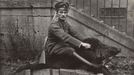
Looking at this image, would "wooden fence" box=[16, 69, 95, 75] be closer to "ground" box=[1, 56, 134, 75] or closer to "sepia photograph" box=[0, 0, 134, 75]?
"sepia photograph" box=[0, 0, 134, 75]

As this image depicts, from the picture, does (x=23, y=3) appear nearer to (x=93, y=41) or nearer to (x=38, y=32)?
(x=38, y=32)

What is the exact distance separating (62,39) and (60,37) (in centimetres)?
7

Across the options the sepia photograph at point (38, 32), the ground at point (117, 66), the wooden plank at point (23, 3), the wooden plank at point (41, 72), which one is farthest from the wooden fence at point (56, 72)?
the wooden plank at point (23, 3)

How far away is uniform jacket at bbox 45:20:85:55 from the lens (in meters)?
11.1

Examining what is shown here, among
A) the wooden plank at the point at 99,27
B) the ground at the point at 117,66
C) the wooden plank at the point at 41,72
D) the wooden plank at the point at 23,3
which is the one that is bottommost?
the ground at the point at 117,66

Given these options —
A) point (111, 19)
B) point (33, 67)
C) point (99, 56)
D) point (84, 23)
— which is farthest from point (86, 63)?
point (111, 19)

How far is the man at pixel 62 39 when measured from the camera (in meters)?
11.1

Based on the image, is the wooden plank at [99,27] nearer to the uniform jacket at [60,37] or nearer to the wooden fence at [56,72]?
the uniform jacket at [60,37]

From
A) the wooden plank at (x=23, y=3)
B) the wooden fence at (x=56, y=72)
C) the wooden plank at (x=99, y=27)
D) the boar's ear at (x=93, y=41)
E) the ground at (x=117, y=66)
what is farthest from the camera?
the wooden plank at (x=23, y=3)

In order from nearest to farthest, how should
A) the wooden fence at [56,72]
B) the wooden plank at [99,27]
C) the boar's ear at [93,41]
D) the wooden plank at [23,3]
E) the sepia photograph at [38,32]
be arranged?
the wooden fence at [56,72], the boar's ear at [93,41], the sepia photograph at [38,32], the wooden plank at [99,27], the wooden plank at [23,3]

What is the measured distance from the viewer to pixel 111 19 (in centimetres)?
1652

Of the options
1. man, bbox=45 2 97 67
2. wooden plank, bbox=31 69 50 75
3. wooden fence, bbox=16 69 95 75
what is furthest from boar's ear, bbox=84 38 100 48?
wooden plank, bbox=31 69 50 75

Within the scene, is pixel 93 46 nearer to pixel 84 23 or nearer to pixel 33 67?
pixel 33 67

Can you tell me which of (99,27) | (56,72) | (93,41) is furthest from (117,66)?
(56,72)
